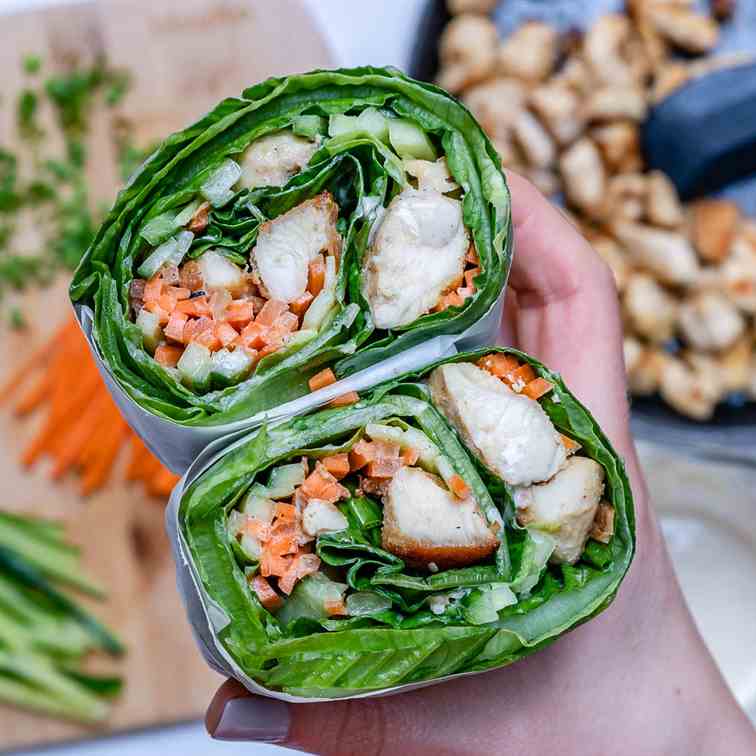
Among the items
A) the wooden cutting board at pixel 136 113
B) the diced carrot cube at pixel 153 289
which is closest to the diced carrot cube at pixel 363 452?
the diced carrot cube at pixel 153 289

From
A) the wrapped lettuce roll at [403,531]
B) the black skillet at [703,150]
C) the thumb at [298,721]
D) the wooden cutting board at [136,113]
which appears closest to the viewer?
the wrapped lettuce roll at [403,531]

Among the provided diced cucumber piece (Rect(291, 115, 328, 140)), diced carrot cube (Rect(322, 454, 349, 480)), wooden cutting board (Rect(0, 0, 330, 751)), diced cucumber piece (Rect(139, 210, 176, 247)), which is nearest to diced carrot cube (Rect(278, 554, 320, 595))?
diced carrot cube (Rect(322, 454, 349, 480))

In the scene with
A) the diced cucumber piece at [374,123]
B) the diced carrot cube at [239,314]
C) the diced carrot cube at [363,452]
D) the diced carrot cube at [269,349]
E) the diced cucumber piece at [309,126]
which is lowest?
the diced carrot cube at [363,452]

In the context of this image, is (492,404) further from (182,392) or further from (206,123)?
(206,123)

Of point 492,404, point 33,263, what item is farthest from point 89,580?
point 492,404

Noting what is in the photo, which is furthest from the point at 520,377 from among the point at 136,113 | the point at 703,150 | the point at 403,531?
the point at 136,113

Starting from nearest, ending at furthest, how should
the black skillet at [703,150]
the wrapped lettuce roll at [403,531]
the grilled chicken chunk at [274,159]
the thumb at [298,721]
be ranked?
1. the wrapped lettuce roll at [403,531]
2. the grilled chicken chunk at [274,159]
3. the thumb at [298,721]
4. the black skillet at [703,150]

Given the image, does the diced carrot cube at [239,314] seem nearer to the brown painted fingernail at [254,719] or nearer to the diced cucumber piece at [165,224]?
the diced cucumber piece at [165,224]
